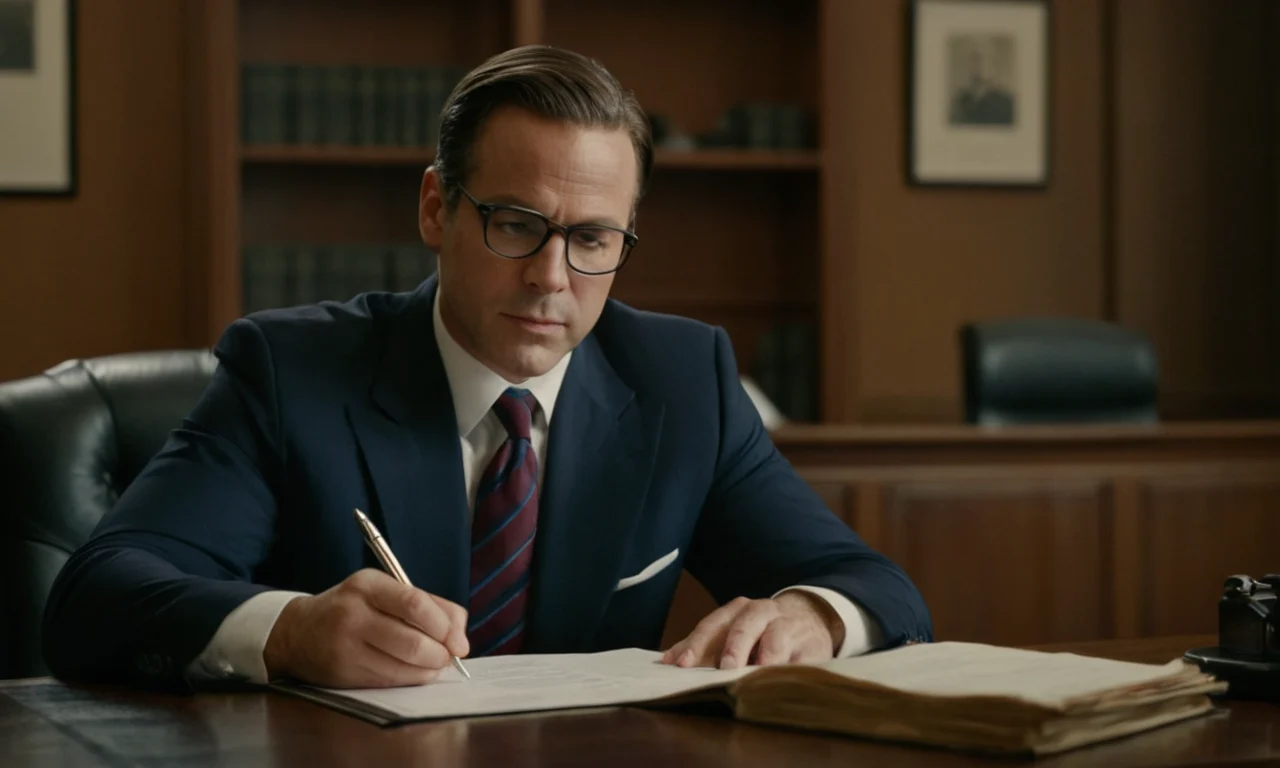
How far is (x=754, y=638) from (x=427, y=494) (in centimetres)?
47

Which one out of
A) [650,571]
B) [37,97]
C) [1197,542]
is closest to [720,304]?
[1197,542]

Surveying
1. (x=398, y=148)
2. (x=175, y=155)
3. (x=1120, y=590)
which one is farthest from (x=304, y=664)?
(x=175, y=155)

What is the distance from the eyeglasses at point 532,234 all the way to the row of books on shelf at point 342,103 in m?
2.71

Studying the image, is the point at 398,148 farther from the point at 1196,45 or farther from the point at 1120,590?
the point at 1196,45

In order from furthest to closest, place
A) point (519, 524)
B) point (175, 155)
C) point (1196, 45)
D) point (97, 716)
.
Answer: point (1196, 45), point (175, 155), point (519, 524), point (97, 716)

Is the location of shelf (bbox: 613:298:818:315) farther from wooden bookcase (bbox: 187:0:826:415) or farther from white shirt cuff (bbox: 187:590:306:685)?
white shirt cuff (bbox: 187:590:306:685)

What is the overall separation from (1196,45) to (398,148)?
286cm

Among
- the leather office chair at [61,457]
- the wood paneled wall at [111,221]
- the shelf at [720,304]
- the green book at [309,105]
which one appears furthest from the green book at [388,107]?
the leather office chair at [61,457]

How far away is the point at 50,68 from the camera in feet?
14.9

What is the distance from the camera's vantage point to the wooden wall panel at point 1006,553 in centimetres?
360

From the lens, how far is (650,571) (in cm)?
188

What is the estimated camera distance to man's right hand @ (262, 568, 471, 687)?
128cm

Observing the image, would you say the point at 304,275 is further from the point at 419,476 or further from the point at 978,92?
the point at 419,476

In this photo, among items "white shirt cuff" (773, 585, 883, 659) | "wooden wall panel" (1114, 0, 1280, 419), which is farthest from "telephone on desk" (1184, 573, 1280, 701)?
"wooden wall panel" (1114, 0, 1280, 419)
